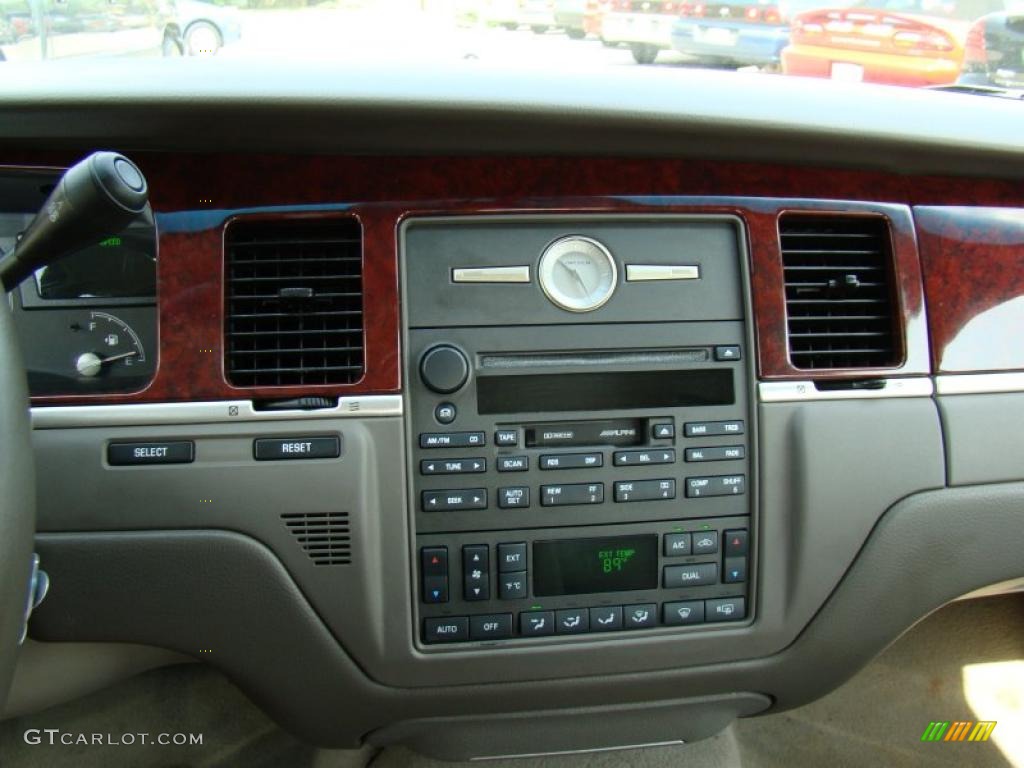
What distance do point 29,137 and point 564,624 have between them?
126 centimetres

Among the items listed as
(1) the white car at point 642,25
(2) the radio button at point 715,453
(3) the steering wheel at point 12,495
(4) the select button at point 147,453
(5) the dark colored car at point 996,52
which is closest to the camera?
(3) the steering wheel at point 12,495

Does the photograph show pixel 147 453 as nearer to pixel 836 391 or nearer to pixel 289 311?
pixel 289 311

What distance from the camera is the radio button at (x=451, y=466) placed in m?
1.57

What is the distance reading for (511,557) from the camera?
1601 mm

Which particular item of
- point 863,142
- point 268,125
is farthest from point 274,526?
point 863,142

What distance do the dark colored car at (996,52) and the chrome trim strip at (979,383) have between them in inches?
39.3

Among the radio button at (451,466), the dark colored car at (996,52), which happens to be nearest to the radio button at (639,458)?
the radio button at (451,466)

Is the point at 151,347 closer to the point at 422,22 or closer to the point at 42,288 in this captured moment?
the point at 42,288

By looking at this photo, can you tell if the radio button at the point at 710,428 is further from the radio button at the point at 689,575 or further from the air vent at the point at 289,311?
the air vent at the point at 289,311

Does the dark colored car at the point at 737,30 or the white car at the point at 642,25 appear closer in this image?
the white car at the point at 642,25

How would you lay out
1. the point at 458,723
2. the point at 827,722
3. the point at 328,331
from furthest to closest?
the point at 827,722 → the point at 458,723 → the point at 328,331

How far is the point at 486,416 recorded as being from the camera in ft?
5.17

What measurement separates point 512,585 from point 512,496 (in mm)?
169

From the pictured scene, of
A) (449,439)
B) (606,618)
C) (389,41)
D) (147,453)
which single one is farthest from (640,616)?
(389,41)
